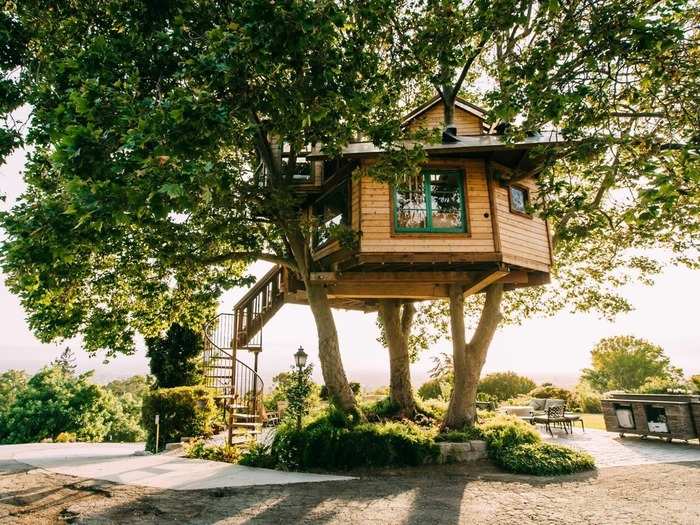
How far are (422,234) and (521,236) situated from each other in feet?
9.75

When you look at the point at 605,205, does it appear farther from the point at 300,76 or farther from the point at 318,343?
the point at 300,76

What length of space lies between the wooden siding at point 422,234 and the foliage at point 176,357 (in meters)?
8.11

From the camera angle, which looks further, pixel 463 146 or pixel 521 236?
pixel 521 236

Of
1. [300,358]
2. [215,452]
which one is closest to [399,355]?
[300,358]

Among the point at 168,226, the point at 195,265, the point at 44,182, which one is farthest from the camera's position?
the point at 195,265

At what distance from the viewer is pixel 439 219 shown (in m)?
10.7

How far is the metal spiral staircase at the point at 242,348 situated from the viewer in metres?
14.5

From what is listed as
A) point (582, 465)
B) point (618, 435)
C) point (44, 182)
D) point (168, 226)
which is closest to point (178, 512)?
point (44, 182)

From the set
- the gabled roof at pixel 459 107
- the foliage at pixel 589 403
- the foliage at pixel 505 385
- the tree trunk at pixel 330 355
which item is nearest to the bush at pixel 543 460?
the tree trunk at pixel 330 355

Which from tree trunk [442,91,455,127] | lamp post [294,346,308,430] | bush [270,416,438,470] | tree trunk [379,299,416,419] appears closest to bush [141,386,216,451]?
lamp post [294,346,308,430]

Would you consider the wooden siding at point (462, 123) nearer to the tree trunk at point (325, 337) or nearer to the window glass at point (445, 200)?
the window glass at point (445, 200)

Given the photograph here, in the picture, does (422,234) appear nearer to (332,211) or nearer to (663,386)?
(332,211)

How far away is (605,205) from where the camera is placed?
1232 cm

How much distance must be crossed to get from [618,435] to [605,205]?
26.3 feet
